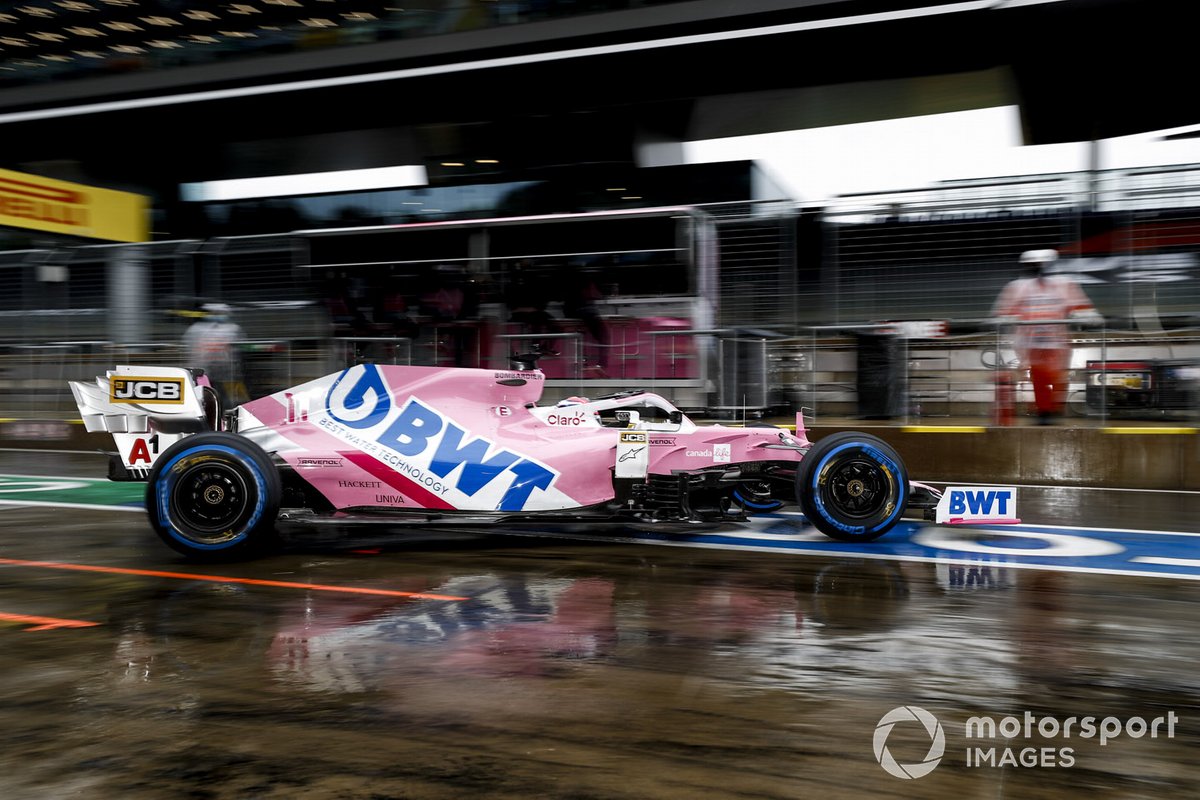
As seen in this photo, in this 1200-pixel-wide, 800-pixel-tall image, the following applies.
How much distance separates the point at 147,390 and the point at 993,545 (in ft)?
20.5

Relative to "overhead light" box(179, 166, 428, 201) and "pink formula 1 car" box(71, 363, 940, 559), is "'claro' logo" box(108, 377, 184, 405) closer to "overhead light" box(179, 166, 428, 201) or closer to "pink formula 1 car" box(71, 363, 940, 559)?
"pink formula 1 car" box(71, 363, 940, 559)

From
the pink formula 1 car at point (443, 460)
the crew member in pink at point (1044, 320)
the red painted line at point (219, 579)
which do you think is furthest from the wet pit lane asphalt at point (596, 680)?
the crew member in pink at point (1044, 320)

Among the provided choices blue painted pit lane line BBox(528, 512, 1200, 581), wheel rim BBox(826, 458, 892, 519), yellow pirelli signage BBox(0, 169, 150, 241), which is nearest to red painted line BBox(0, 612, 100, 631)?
blue painted pit lane line BBox(528, 512, 1200, 581)

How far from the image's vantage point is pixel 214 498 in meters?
6.32

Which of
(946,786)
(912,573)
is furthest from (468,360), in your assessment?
(946,786)

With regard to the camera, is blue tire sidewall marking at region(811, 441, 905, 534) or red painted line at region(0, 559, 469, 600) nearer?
red painted line at region(0, 559, 469, 600)

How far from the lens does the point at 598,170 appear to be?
19.1 metres

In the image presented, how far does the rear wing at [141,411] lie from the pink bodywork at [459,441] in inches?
18.1

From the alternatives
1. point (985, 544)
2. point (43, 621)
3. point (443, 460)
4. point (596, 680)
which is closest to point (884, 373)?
point (985, 544)

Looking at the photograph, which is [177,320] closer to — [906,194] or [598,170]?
[598,170]

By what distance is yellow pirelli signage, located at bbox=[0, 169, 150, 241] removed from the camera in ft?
65.1

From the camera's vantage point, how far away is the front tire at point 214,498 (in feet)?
20.5

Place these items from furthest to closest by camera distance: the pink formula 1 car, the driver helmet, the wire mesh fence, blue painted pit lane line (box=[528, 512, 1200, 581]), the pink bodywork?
1. the driver helmet
2. the wire mesh fence
3. the pink bodywork
4. the pink formula 1 car
5. blue painted pit lane line (box=[528, 512, 1200, 581])

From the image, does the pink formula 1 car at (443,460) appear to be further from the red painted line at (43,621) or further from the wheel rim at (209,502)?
the red painted line at (43,621)
